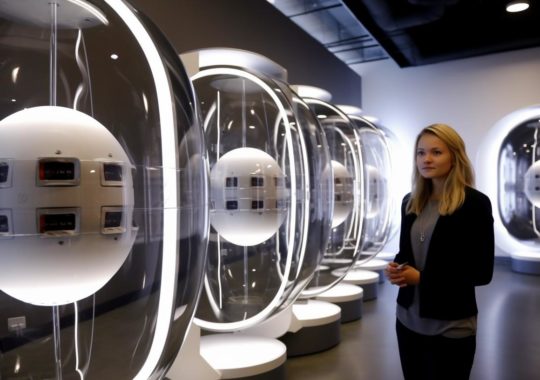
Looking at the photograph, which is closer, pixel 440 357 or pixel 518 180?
pixel 440 357

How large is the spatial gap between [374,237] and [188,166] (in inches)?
166

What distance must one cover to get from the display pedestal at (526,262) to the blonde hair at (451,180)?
5.34 meters

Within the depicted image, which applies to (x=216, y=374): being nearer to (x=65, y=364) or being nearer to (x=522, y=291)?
(x=65, y=364)

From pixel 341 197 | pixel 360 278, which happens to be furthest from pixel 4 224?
pixel 360 278

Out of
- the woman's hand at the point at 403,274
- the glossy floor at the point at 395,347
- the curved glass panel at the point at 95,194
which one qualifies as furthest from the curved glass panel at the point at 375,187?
the curved glass panel at the point at 95,194

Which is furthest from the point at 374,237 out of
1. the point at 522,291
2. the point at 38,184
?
the point at 38,184

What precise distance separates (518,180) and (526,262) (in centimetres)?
110

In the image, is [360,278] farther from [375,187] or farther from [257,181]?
[257,181]

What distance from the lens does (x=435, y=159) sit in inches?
73.5

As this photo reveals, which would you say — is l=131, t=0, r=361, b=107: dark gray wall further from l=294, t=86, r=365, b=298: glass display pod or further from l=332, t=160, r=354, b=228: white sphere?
l=332, t=160, r=354, b=228: white sphere

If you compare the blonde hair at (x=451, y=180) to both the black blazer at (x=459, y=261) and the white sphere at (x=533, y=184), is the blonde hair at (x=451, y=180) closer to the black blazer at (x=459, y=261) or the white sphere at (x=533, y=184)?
the black blazer at (x=459, y=261)

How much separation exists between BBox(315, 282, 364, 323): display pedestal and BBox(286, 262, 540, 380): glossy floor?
2.4 inches

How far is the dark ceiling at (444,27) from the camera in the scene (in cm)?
541

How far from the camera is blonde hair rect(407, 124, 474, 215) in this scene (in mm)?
1806
